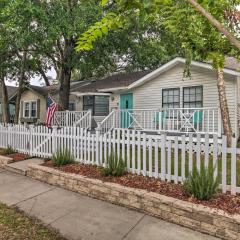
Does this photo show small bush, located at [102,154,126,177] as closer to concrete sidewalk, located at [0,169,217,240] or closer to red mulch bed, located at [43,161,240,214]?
red mulch bed, located at [43,161,240,214]

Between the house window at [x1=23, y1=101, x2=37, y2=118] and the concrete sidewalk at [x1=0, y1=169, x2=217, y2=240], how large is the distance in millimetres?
19810

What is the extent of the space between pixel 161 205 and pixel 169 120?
26.1ft

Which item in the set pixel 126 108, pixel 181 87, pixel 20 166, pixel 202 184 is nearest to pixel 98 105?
pixel 126 108

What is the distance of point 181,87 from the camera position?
14.1 meters

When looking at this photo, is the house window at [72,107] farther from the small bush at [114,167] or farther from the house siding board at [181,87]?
the small bush at [114,167]

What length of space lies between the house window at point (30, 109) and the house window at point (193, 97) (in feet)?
53.9

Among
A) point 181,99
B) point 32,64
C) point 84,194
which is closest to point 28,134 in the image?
point 84,194

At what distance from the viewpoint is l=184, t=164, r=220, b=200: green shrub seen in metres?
4.92

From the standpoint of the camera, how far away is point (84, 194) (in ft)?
21.3

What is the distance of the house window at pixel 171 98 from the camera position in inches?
565

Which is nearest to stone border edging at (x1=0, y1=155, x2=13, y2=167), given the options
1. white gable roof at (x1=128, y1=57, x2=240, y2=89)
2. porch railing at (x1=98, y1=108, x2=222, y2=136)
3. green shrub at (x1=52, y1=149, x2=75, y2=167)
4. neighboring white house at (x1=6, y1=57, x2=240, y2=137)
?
green shrub at (x1=52, y1=149, x2=75, y2=167)

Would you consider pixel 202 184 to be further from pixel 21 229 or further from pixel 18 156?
pixel 18 156

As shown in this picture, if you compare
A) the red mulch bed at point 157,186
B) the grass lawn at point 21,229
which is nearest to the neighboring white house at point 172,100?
the red mulch bed at point 157,186

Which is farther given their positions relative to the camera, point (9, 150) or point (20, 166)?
point (9, 150)
